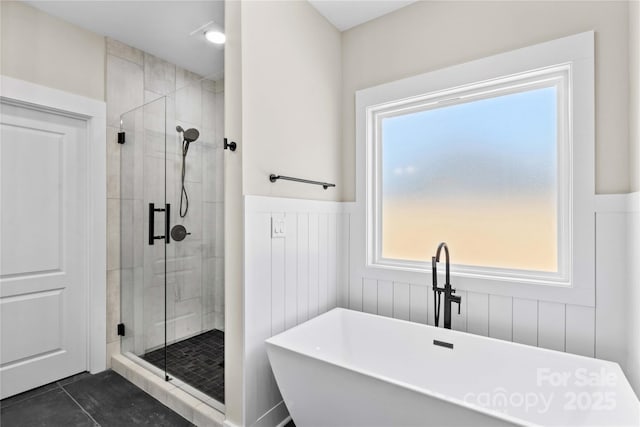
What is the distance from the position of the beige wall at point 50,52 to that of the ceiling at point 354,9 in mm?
1721

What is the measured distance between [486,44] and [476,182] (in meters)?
0.83

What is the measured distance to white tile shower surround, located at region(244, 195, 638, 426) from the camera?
153 centimetres

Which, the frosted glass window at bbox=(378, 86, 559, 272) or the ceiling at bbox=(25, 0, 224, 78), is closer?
the frosted glass window at bbox=(378, 86, 559, 272)

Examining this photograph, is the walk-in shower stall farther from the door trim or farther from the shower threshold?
the door trim

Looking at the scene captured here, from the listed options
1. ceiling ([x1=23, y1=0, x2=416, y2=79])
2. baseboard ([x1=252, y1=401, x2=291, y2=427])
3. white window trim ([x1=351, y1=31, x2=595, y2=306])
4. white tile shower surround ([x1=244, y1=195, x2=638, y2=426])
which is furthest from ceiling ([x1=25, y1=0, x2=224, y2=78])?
baseboard ([x1=252, y1=401, x2=291, y2=427])

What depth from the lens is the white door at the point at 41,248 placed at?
203 cm

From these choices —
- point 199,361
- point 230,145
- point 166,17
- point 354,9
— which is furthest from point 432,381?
point 166,17

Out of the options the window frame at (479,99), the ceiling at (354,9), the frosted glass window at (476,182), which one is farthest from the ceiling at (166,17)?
the frosted glass window at (476,182)

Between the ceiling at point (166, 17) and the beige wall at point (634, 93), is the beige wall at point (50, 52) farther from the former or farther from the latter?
the beige wall at point (634, 93)

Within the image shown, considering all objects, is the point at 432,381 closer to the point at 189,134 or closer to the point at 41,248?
the point at 189,134

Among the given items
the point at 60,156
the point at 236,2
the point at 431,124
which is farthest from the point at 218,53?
the point at 431,124

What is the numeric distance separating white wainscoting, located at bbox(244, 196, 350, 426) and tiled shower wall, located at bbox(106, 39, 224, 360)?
0.31m

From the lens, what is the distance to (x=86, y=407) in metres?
1.95

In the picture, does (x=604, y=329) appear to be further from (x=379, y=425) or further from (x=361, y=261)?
(x=361, y=261)
